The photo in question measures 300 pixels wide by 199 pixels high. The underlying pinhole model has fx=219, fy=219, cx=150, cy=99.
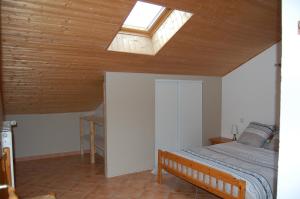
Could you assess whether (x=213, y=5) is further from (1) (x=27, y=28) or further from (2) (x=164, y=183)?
(2) (x=164, y=183)

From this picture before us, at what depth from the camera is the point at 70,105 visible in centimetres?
455

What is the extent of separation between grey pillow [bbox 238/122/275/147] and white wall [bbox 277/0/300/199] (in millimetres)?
3213

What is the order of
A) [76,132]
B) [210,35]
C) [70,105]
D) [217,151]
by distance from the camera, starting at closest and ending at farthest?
[210,35]
[217,151]
[70,105]
[76,132]

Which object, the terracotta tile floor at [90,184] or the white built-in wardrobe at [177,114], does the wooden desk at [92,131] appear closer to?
the terracotta tile floor at [90,184]

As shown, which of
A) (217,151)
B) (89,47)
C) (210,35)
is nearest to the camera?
(89,47)

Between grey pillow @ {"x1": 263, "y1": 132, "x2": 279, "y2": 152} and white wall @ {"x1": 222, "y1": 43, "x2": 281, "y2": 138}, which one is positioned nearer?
grey pillow @ {"x1": 263, "y1": 132, "x2": 279, "y2": 152}

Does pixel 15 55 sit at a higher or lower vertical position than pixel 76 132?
higher

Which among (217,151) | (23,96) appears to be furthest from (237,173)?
(23,96)

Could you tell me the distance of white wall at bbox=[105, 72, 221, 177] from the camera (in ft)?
11.9

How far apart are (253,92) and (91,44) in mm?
3294

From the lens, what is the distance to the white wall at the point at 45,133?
14.8 feet

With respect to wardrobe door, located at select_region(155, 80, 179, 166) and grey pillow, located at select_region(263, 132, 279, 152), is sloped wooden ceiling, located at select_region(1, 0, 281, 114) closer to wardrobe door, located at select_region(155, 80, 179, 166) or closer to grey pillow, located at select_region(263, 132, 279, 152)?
wardrobe door, located at select_region(155, 80, 179, 166)

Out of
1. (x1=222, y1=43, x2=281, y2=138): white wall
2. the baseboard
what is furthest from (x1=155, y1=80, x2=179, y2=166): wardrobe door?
the baseboard

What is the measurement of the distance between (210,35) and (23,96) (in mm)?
3134
